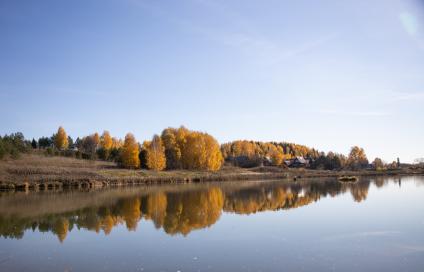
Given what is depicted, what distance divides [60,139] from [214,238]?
360ft

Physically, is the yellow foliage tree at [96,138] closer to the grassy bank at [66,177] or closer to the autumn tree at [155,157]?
the autumn tree at [155,157]

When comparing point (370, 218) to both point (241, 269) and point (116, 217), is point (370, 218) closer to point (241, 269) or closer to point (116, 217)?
point (241, 269)

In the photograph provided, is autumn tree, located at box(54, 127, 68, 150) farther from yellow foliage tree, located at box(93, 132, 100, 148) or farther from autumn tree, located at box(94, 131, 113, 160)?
yellow foliage tree, located at box(93, 132, 100, 148)

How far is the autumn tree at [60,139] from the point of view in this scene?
116075 mm

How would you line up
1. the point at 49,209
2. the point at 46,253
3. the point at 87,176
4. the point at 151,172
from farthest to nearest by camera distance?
the point at 151,172 → the point at 87,176 → the point at 49,209 → the point at 46,253

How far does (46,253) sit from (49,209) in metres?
15.6

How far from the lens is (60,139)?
11612 cm

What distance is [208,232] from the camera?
1900 centimetres

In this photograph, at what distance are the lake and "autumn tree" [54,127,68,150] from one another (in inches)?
3639

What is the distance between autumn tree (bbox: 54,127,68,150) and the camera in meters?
116

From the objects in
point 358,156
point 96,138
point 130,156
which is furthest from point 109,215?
point 358,156

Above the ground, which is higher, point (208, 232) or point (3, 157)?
point (3, 157)

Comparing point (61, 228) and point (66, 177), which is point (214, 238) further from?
point (66, 177)

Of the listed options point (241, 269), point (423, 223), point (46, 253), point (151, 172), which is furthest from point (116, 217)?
point (151, 172)
